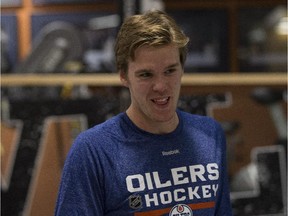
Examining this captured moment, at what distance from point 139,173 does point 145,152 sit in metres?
0.07

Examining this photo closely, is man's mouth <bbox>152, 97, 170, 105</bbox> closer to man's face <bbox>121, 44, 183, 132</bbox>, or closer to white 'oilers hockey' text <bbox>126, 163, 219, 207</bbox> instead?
man's face <bbox>121, 44, 183, 132</bbox>

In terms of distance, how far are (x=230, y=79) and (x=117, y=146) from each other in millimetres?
1587

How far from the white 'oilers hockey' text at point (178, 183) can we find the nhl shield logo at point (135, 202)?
0.02 m

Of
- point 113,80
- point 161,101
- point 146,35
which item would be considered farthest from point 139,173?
point 113,80

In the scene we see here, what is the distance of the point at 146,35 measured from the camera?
151 centimetres

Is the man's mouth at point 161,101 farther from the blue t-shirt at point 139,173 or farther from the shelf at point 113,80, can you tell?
the shelf at point 113,80

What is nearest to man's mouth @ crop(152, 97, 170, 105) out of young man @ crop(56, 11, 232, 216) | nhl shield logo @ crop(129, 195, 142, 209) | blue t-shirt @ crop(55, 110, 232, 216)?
young man @ crop(56, 11, 232, 216)

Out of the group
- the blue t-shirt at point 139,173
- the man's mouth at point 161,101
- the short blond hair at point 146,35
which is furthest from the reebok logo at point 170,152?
the short blond hair at point 146,35

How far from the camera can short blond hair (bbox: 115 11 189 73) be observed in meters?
1.51

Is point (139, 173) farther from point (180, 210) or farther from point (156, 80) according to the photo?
point (156, 80)

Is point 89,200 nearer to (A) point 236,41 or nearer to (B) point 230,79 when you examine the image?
(B) point 230,79

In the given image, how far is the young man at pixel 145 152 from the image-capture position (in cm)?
152

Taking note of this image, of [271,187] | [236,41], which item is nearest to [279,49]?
[236,41]

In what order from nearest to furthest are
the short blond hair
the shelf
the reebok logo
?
the short blond hair < the reebok logo < the shelf
